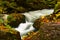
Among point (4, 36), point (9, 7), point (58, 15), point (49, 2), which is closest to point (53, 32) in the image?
point (4, 36)

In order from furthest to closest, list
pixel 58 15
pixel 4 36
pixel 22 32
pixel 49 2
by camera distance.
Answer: pixel 49 2 < pixel 22 32 < pixel 58 15 < pixel 4 36

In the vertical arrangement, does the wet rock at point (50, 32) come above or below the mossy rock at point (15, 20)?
above

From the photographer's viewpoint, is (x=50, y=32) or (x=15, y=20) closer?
(x=50, y=32)

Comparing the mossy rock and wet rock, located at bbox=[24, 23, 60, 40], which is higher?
wet rock, located at bbox=[24, 23, 60, 40]

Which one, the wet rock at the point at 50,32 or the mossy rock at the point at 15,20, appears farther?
the mossy rock at the point at 15,20

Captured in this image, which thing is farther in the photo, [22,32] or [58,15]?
[22,32]

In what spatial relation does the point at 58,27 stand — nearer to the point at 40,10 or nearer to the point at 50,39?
the point at 50,39

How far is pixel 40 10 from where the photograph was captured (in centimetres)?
1518

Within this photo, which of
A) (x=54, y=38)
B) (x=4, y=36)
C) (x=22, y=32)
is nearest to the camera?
(x=54, y=38)

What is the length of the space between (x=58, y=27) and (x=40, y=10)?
33.2 feet

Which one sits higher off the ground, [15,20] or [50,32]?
[50,32]

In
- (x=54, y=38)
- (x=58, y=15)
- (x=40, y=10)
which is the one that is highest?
(x=54, y=38)

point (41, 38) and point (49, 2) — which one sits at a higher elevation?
point (41, 38)

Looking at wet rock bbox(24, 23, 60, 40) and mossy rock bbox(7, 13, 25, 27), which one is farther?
mossy rock bbox(7, 13, 25, 27)
